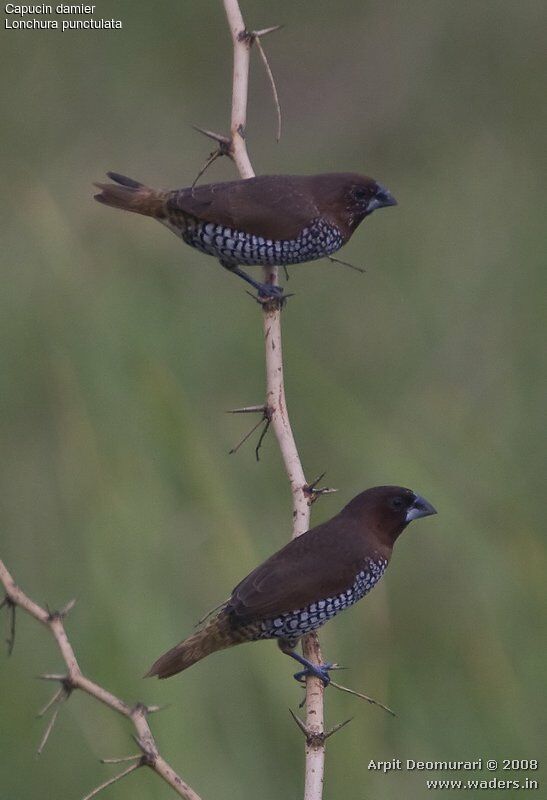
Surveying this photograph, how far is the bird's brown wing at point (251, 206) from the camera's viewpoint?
4793 millimetres

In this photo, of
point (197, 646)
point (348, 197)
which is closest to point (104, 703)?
point (197, 646)

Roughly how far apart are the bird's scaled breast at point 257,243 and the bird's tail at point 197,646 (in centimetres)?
118

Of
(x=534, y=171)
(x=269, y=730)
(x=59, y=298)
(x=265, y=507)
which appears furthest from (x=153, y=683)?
(x=534, y=171)

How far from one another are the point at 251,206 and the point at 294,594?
124cm

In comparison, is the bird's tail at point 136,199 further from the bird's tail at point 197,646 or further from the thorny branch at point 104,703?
the thorny branch at point 104,703

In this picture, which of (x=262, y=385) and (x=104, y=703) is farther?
(x=262, y=385)

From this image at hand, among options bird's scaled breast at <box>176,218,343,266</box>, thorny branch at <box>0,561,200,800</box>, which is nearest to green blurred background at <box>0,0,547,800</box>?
bird's scaled breast at <box>176,218,343,266</box>

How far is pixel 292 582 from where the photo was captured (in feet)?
14.5

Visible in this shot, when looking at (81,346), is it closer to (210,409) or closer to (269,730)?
(210,409)

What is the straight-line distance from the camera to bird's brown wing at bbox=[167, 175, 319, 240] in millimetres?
4793

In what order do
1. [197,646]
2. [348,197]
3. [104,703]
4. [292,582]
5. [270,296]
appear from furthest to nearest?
[348,197], [270,296], [292,582], [197,646], [104,703]

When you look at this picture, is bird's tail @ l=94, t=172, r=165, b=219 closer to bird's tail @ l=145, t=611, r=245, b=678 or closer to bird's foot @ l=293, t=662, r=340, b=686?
bird's tail @ l=145, t=611, r=245, b=678

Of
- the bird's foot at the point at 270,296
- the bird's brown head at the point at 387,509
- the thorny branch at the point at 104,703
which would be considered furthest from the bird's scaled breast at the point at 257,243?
the thorny branch at the point at 104,703

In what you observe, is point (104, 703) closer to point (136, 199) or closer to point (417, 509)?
point (417, 509)
